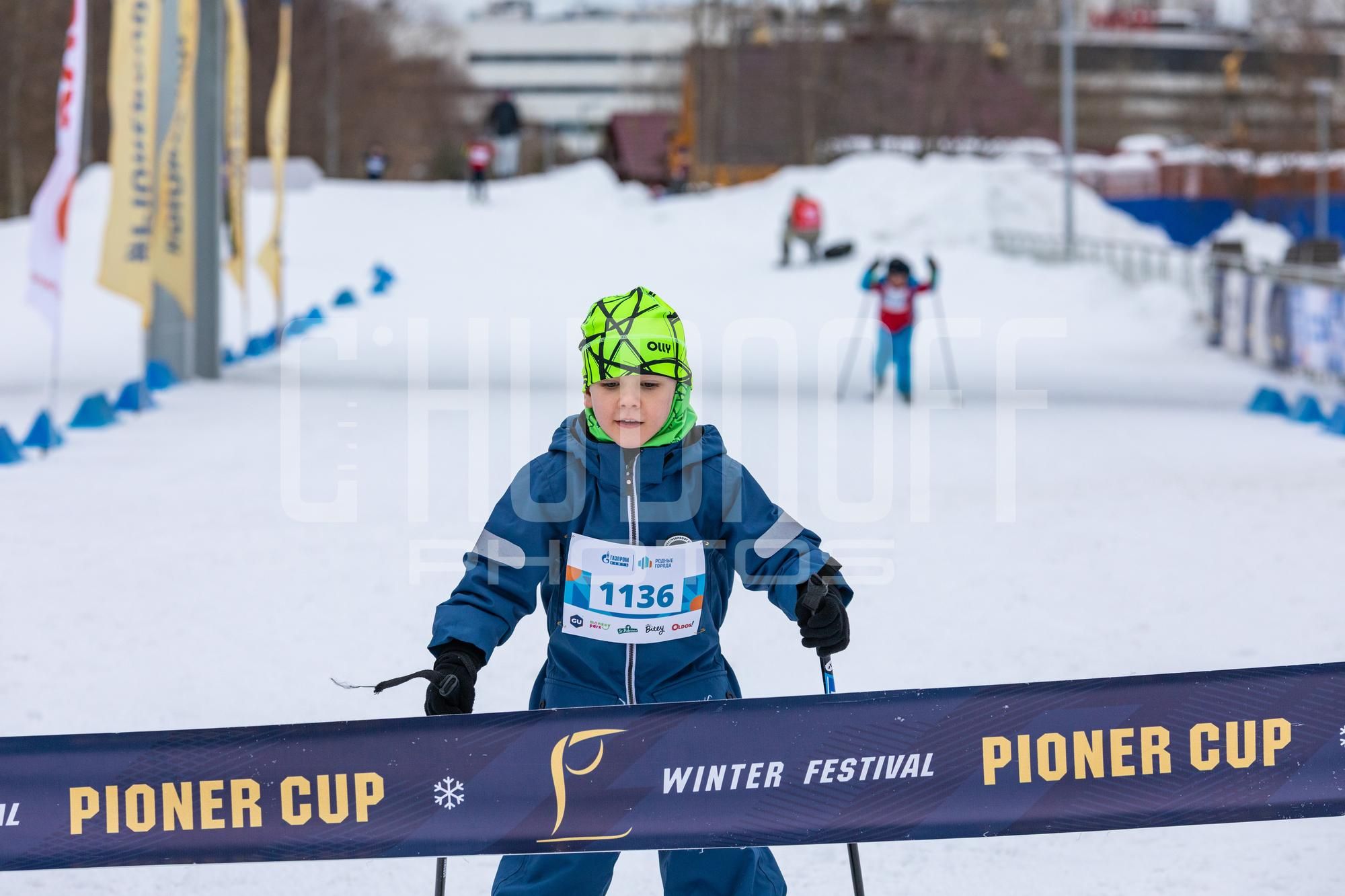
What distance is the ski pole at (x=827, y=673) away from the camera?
3072 mm

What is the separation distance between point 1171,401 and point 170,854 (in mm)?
14743

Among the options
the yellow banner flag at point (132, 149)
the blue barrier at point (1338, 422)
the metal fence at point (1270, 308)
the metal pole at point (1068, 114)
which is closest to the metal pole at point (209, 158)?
the yellow banner flag at point (132, 149)

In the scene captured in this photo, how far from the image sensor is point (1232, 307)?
2127cm

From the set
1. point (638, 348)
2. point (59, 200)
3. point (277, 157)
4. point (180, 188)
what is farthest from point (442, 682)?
point (277, 157)

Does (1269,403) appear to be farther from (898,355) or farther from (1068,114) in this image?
(1068,114)

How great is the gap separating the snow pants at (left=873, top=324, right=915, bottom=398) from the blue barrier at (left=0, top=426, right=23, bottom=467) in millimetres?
7602

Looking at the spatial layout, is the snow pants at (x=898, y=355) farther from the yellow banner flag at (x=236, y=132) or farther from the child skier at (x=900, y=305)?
the yellow banner flag at (x=236, y=132)

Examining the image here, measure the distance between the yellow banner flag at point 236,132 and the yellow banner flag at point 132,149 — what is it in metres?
2.83

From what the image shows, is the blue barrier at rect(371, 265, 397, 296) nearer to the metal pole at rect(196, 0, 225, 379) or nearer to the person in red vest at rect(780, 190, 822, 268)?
the person in red vest at rect(780, 190, 822, 268)

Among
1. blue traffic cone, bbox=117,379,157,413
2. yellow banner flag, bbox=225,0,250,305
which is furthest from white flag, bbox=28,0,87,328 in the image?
yellow banner flag, bbox=225,0,250,305

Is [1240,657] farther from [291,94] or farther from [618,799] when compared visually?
[291,94]

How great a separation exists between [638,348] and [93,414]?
35.5ft

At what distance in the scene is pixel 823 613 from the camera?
310cm

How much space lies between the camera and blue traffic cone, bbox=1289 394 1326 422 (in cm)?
1433
